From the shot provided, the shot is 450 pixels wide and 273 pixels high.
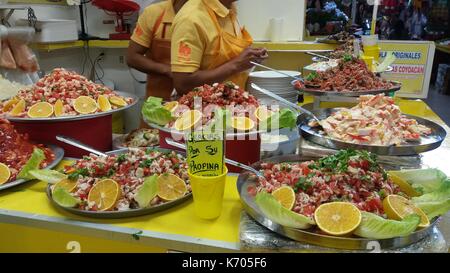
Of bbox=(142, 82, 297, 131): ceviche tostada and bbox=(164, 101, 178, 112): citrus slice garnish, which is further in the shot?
bbox=(164, 101, 178, 112): citrus slice garnish

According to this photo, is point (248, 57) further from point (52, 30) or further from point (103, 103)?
point (52, 30)

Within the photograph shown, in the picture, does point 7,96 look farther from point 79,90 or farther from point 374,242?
point 374,242

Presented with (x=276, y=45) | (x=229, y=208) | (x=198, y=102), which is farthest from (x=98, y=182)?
(x=276, y=45)

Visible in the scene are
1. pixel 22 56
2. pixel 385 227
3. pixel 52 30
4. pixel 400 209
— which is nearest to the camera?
pixel 385 227

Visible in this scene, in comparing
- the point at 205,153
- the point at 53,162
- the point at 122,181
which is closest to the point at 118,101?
the point at 53,162

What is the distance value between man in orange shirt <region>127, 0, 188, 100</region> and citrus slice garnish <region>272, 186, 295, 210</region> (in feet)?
5.61

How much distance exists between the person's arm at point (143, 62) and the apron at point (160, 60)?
5cm

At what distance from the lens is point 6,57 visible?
276cm

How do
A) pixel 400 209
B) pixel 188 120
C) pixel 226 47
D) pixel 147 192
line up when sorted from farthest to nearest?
pixel 226 47 < pixel 188 120 < pixel 147 192 < pixel 400 209

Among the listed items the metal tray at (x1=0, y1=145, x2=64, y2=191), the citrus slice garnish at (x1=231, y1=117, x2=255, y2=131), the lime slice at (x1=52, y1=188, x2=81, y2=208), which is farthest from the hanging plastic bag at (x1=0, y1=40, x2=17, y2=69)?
the citrus slice garnish at (x1=231, y1=117, x2=255, y2=131)

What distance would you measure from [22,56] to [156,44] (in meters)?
1.05

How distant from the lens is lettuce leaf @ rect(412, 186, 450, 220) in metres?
1.08

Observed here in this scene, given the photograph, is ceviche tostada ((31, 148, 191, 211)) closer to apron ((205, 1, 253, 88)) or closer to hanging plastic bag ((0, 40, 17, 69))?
apron ((205, 1, 253, 88))

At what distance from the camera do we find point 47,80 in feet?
6.38
